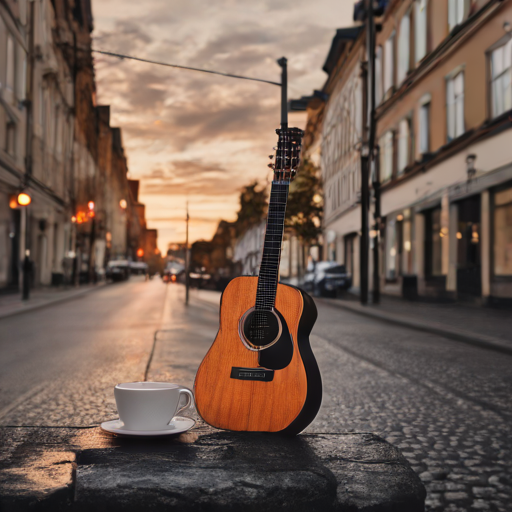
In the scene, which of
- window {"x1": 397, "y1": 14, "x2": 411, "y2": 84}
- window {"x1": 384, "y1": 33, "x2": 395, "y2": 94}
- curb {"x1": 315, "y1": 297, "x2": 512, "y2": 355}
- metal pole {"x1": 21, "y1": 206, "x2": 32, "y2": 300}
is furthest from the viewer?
window {"x1": 384, "y1": 33, "x2": 395, "y2": 94}

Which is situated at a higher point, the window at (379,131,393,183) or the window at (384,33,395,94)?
the window at (384,33,395,94)

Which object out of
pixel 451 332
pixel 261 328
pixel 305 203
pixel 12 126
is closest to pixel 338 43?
pixel 305 203

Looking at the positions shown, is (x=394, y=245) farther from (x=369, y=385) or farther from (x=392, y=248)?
(x=369, y=385)

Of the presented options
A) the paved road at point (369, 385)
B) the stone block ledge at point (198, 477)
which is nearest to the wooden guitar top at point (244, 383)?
the stone block ledge at point (198, 477)

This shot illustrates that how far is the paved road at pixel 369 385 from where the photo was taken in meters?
3.79

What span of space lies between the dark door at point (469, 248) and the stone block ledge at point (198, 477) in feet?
59.4

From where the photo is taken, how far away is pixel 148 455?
87.0 inches

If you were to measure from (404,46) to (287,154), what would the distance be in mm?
25182

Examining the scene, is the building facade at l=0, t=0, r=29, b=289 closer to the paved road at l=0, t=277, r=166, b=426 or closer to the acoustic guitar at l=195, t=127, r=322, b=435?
the paved road at l=0, t=277, r=166, b=426

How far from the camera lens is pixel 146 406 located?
250 centimetres

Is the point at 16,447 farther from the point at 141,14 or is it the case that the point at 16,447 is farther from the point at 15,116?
the point at 15,116

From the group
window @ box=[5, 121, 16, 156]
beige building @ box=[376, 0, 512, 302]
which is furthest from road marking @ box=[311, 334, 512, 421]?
window @ box=[5, 121, 16, 156]

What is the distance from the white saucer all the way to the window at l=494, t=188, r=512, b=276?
53.9ft

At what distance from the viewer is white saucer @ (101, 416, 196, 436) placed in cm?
242
